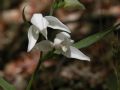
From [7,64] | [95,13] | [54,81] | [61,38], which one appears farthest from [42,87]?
[61,38]

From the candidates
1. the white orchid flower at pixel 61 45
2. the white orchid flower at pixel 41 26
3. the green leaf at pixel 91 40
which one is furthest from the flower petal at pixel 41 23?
the green leaf at pixel 91 40

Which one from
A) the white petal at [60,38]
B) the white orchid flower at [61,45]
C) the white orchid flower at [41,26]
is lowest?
the white orchid flower at [61,45]

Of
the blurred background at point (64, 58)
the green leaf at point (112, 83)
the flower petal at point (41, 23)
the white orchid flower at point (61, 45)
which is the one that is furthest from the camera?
the blurred background at point (64, 58)

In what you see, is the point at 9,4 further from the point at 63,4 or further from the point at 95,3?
the point at 63,4

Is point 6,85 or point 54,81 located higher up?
point 6,85

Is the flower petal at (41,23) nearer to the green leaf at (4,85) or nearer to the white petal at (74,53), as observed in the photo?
the white petal at (74,53)

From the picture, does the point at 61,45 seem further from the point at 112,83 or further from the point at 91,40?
the point at 112,83
